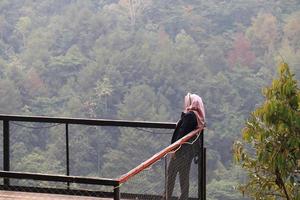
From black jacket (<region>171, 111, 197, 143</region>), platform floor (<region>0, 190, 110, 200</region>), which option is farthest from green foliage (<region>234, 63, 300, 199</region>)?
platform floor (<region>0, 190, 110, 200</region>)

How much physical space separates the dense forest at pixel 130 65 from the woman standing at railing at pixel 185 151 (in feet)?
87.0

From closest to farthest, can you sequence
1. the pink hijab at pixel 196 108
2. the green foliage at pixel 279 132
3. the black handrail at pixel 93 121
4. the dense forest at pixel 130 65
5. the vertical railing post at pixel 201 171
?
the green foliage at pixel 279 132, the vertical railing post at pixel 201 171, the pink hijab at pixel 196 108, the black handrail at pixel 93 121, the dense forest at pixel 130 65

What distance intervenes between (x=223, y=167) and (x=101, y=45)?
16.6 metres

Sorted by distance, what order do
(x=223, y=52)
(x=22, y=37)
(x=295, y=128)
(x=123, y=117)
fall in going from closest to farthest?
1. (x=295, y=128)
2. (x=123, y=117)
3. (x=223, y=52)
4. (x=22, y=37)

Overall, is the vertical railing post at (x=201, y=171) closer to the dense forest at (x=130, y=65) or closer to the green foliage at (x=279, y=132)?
the green foliage at (x=279, y=132)

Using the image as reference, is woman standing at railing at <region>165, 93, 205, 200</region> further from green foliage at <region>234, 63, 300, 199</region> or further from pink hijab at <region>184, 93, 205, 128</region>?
green foliage at <region>234, 63, 300, 199</region>

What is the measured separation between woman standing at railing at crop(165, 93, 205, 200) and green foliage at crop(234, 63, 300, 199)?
0.51 meters

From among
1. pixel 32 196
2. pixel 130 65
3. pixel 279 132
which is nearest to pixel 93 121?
pixel 32 196

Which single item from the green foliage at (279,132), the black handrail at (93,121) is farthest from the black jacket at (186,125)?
the green foliage at (279,132)

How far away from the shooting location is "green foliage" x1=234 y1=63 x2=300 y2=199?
4.77 metres

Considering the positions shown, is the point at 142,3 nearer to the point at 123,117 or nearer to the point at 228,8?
the point at 228,8

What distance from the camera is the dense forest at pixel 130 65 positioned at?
112 feet

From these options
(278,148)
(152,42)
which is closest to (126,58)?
(152,42)

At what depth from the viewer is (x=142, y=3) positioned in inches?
1816
